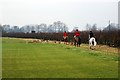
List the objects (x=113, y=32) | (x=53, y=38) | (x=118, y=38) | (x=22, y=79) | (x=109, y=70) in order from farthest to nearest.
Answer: (x=53, y=38), (x=113, y=32), (x=118, y=38), (x=109, y=70), (x=22, y=79)

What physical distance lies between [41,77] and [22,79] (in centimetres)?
84

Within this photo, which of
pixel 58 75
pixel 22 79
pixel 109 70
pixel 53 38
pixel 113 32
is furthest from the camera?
pixel 53 38

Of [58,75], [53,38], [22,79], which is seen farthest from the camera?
[53,38]

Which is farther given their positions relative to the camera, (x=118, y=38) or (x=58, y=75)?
(x=118, y=38)

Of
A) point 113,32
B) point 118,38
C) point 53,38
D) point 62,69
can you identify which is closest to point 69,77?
point 62,69

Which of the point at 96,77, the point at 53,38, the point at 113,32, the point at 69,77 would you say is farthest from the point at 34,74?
the point at 53,38

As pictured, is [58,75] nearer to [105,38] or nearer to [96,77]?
[96,77]

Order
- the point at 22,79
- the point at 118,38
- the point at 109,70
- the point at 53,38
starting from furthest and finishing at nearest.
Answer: the point at 53,38 → the point at 118,38 → the point at 109,70 → the point at 22,79

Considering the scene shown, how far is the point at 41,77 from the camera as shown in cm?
1356

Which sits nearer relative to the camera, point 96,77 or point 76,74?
point 96,77

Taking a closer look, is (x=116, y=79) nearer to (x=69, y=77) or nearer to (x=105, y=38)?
(x=69, y=77)

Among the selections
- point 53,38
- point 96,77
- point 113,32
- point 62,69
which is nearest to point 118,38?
point 113,32

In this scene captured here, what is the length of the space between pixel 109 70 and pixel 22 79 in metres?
4.54

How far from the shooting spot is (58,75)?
1414 cm
